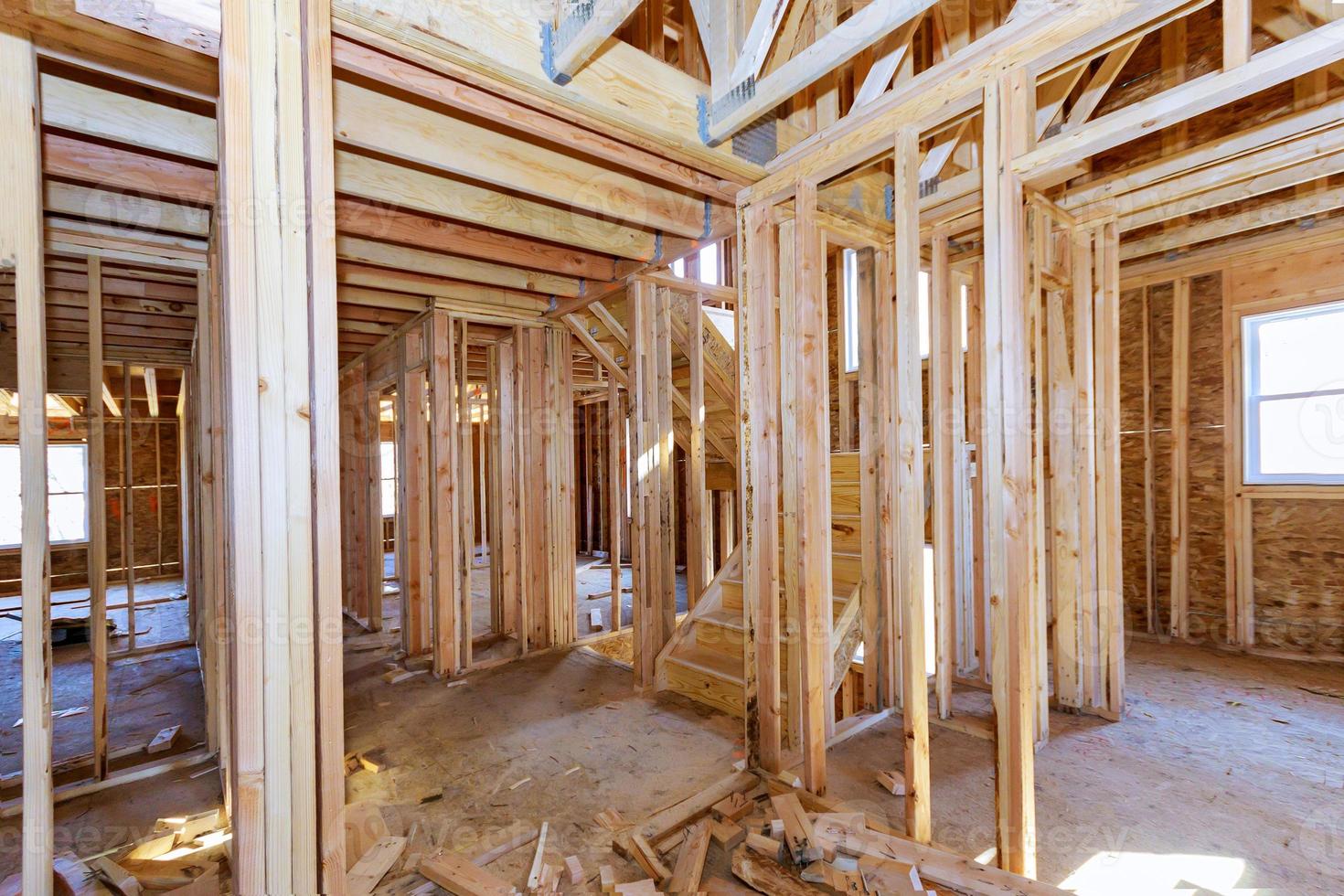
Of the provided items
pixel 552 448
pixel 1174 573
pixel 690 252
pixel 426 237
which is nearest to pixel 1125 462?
pixel 1174 573

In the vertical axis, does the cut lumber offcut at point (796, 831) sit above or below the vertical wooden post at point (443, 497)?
below

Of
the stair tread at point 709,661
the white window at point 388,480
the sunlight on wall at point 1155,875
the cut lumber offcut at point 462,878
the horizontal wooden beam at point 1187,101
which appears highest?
the horizontal wooden beam at point 1187,101

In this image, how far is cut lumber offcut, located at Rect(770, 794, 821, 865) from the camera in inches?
80.5

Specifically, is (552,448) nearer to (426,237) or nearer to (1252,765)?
(426,237)

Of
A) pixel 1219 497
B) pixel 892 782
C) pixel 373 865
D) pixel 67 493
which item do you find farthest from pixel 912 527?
pixel 67 493

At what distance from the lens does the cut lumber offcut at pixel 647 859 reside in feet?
6.81

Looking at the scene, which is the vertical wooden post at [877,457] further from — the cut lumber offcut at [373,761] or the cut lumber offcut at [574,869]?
the cut lumber offcut at [373,761]

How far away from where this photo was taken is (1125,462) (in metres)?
4.82

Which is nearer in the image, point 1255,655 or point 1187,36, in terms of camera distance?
point 1187,36

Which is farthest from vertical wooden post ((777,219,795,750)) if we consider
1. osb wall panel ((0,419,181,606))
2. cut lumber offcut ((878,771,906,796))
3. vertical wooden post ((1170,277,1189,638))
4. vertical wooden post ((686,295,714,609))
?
osb wall panel ((0,419,181,606))

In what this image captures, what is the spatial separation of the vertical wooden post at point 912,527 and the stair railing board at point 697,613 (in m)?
1.74

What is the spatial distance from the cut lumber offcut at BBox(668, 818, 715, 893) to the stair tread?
1165 millimetres

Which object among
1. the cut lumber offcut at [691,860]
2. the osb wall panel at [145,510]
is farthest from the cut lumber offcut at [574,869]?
the osb wall panel at [145,510]

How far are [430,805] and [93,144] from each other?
10.2ft
